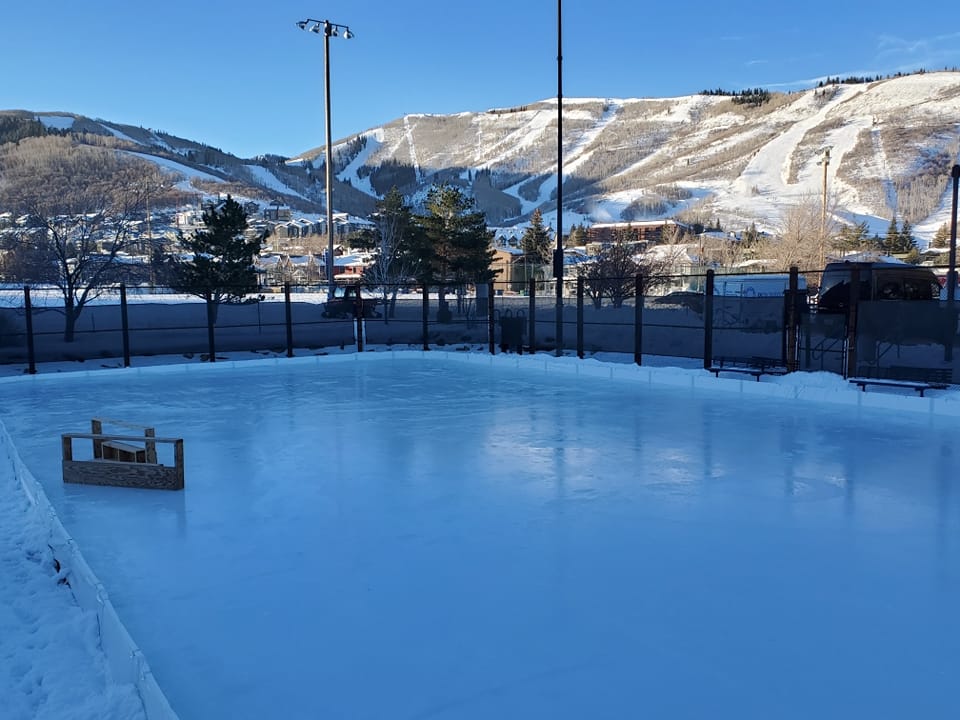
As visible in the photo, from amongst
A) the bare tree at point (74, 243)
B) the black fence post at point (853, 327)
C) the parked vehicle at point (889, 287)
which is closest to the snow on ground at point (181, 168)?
the bare tree at point (74, 243)

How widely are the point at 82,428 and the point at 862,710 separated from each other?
29.2ft

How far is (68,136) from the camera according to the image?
16825cm

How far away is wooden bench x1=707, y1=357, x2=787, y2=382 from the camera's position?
12.0 meters

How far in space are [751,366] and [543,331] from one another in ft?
31.1

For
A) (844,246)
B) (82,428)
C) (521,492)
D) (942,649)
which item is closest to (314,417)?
(82,428)

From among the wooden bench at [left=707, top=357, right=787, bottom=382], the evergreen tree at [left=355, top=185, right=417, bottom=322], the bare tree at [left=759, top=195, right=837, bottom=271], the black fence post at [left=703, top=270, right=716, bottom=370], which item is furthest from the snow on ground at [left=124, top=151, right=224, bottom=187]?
the wooden bench at [left=707, top=357, right=787, bottom=382]

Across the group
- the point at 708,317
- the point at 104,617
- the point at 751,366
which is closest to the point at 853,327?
the point at 751,366

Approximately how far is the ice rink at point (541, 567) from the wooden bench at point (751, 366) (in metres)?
2.92

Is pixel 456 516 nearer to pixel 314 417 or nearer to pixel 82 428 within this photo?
pixel 314 417

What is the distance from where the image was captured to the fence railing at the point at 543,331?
11.0 metres

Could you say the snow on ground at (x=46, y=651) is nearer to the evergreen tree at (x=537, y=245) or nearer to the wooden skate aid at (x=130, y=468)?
the wooden skate aid at (x=130, y=468)

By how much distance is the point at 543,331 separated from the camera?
848 inches

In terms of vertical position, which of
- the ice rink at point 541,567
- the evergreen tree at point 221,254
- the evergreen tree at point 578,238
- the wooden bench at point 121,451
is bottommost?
the ice rink at point 541,567

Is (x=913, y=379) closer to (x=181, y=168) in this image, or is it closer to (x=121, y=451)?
(x=121, y=451)
